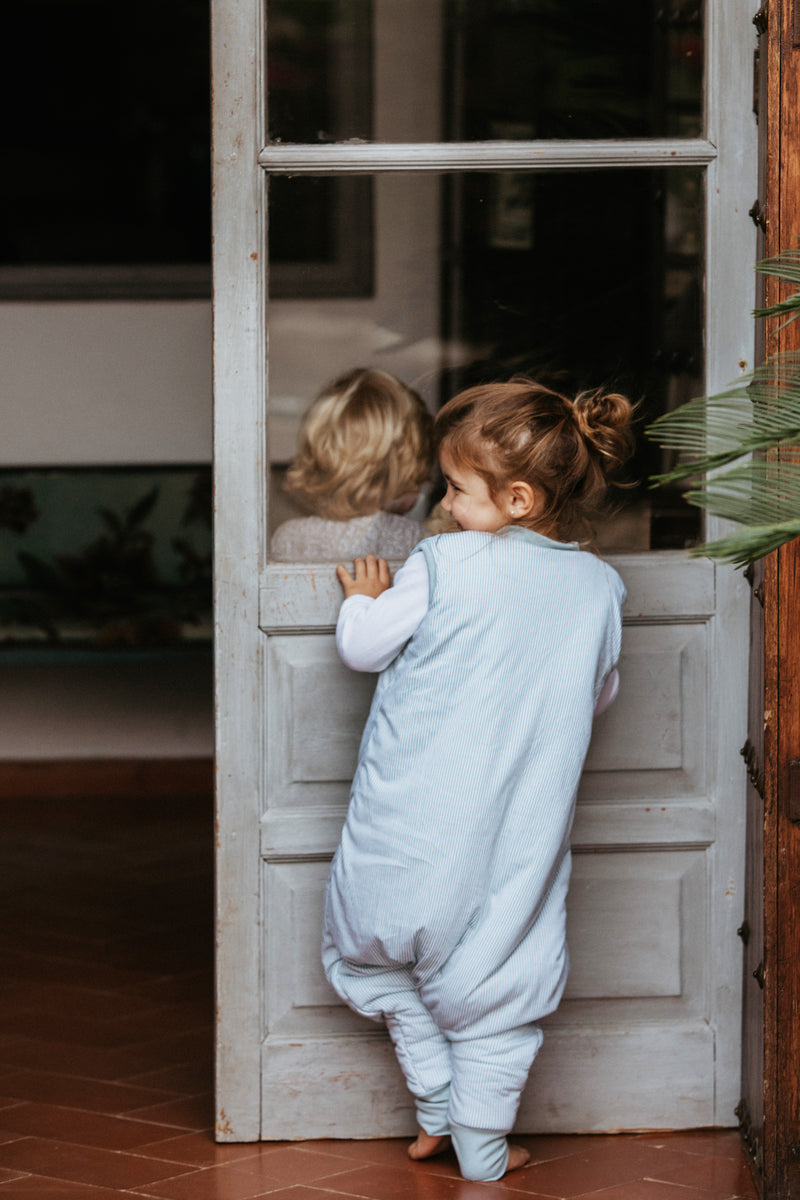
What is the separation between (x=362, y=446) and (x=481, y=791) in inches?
29.4

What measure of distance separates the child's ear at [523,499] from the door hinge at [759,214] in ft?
1.94

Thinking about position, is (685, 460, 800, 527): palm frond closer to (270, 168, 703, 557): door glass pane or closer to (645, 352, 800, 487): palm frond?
(645, 352, 800, 487): palm frond

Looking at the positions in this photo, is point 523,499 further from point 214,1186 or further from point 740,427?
point 214,1186

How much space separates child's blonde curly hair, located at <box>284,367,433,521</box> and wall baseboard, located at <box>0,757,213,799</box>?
123 inches

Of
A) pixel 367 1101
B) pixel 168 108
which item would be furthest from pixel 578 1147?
pixel 168 108

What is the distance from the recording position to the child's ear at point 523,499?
229 cm

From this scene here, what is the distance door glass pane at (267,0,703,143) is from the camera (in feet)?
8.07

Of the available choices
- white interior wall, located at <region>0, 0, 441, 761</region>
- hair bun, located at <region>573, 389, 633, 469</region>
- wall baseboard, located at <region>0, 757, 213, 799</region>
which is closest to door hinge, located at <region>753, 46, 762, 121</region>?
hair bun, located at <region>573, 389, 633, 469</region>

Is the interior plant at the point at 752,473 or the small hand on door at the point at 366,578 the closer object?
the interior plant at the point at 752,473

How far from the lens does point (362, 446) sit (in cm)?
268

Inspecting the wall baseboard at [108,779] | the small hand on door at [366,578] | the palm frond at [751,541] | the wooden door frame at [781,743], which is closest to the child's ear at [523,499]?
the small hand on door at [366,578]

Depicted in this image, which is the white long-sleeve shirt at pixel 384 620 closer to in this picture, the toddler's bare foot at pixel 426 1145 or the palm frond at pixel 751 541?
the toddler's bare foot at pixel 426 1145

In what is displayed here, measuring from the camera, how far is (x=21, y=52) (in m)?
6.54

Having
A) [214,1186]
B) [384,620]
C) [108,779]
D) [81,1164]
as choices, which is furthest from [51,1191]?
[108,779]
